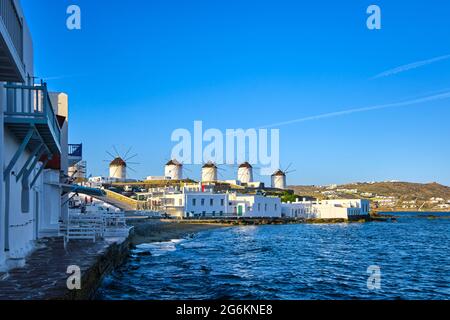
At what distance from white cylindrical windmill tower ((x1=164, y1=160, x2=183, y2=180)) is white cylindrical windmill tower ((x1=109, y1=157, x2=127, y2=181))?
40.3 ft

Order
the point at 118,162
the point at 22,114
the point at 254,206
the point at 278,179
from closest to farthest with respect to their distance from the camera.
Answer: the point at 22,114
the point at 254,206
the point at 118,162
the point at 278,179

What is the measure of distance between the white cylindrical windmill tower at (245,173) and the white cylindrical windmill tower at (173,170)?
21.9 meters

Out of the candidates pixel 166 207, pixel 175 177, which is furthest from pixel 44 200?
pixel 175 177

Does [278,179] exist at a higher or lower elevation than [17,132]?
higher

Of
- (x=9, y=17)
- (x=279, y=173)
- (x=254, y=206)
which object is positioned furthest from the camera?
(x=279, y=173)

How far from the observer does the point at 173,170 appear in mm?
156875

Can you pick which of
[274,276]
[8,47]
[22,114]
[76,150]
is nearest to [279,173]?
[76,150]

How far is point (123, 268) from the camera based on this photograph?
2506cm

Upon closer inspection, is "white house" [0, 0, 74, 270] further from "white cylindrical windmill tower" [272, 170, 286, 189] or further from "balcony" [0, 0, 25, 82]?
"white cylindrical windmill tower" [272, 170, 286, 189]

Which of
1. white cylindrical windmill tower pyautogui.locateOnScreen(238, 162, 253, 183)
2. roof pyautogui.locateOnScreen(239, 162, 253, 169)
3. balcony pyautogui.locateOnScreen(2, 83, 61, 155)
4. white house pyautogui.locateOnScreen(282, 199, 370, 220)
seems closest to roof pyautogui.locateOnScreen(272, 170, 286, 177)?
white cylindrical windmill tower pyautogui.locateOnScreen(238, 162, 253, 183)

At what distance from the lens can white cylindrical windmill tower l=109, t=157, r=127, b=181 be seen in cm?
15488

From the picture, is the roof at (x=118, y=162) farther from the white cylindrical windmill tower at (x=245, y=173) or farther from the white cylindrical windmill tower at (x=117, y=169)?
the white cylindrical windmill tower at (x=245, y=173)

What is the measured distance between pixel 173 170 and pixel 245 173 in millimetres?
25062

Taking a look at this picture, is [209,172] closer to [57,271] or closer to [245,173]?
[245,173]
